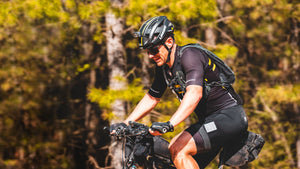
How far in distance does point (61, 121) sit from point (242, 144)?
10249mm

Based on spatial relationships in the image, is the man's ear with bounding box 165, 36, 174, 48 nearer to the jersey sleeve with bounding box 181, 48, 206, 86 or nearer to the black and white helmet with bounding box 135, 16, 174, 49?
the black and white helmet with bounding box 135, 16, 174, 49

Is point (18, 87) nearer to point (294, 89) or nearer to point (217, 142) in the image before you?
point (294, 89)

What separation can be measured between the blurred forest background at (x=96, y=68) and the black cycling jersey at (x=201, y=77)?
4251mm

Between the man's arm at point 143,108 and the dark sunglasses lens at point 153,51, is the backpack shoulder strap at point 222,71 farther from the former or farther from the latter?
the man's arm at point 143,108

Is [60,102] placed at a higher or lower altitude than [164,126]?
lower

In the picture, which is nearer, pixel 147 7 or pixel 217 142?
pixel 217 142

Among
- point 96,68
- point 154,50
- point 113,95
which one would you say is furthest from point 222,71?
point 96,68

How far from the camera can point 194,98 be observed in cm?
333

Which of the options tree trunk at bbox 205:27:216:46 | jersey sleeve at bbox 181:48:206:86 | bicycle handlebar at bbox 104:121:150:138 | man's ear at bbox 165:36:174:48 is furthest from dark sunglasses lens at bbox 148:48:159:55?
tree trunk at bbox 205:27:216:46

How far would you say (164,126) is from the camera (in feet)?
10.1

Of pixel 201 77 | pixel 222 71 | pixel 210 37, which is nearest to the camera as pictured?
pixel 201 77

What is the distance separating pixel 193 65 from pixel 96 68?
7.78 metres

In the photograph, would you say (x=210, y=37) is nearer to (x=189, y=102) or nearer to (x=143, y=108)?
(x=143, y=108)

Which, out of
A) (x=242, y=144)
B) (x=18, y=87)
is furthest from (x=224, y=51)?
(x=18, y=87)
